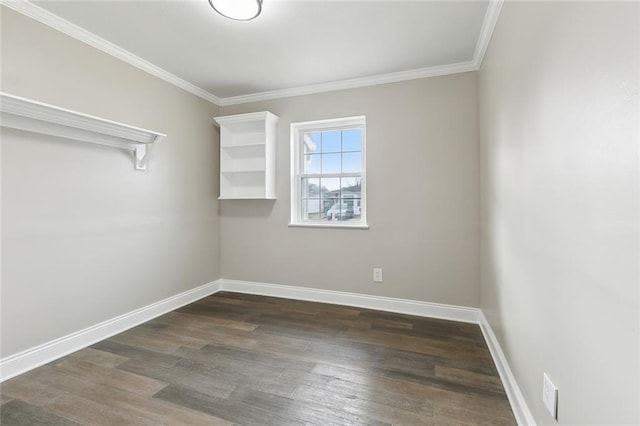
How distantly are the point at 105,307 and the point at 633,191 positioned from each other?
3217 millimetres

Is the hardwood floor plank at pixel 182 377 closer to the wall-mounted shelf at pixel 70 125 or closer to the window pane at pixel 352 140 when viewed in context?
the wall-mounted shelf at pixel 70 125

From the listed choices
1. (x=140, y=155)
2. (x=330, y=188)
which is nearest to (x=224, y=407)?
(x=140, y=155)

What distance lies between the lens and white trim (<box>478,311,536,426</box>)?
1405mm

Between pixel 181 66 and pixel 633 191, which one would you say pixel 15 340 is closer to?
pixel 181 66

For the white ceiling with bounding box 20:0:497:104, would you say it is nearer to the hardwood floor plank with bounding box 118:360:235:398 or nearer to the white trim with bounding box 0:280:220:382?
the white trim with bounding box 0:280:220:382

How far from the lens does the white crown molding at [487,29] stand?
1.88 metres

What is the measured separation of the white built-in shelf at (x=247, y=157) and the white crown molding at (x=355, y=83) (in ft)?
1.03

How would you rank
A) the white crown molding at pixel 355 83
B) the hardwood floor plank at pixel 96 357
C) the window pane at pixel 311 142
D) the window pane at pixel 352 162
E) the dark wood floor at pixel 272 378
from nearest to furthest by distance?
the dark wood floor at pixel 272 378 → the hardwood floor plank at pixel 96 357 → the white crown molding at pixel 355 83 → the window pane at pixel 352 162 → the window pane at pixel 311 142

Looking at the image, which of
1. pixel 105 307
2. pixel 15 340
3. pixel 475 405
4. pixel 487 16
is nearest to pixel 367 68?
pixel 487 16

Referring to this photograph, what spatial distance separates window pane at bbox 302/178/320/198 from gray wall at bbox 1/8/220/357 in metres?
1.25

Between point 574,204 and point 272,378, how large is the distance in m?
1.82

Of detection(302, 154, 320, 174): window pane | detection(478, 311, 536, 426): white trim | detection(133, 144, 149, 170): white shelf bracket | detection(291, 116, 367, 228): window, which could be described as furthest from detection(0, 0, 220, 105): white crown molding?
detection(478, 311, 536, 426): white trim

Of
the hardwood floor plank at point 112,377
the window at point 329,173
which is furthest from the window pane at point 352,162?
the hardwood floor plank at point 112,377

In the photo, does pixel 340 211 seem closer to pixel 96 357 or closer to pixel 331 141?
pixel 331 141
